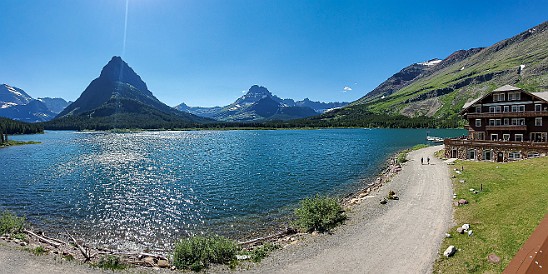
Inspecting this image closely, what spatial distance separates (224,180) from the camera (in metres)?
60.1

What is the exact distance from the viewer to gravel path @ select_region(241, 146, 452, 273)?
20.8 meters

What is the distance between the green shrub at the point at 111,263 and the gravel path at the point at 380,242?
33.6 feet

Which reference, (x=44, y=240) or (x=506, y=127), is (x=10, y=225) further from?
(x=506, y=127)

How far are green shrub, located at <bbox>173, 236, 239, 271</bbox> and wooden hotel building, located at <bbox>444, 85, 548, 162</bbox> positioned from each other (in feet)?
195

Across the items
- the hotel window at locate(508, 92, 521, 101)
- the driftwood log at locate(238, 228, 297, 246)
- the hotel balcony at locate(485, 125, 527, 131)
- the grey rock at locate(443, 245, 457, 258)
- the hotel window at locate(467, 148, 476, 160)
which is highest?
the hotel window at locate(508, 92, 521, 101)

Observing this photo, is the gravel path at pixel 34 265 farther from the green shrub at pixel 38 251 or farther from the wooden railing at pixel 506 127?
the wooden railing at pixel 506 127

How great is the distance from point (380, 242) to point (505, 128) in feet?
Answer: 184

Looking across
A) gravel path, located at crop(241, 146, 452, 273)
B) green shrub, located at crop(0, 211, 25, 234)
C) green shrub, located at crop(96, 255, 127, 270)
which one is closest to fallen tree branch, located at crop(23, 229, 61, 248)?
green shrub, located at crop(0, 211, 25, 234)

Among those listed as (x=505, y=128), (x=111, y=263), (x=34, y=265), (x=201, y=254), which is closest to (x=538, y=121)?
(x=505, y=128)

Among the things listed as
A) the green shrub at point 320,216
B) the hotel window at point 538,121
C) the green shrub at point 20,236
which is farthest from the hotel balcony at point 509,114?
the green shrub at point 20,236

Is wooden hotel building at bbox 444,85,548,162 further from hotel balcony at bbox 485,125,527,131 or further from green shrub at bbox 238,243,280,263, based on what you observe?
green shrub at bbox 238,243,280,263

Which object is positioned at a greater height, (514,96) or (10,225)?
(514,96)

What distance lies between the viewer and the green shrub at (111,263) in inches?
862

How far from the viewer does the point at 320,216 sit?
30.7 m
